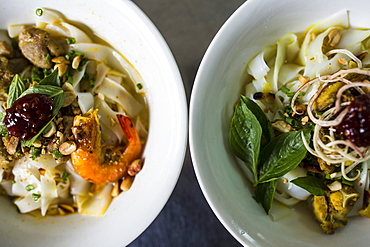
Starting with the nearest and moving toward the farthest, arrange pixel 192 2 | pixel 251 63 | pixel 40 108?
pixel 40 108, pixel 251 63, pixel 192 2

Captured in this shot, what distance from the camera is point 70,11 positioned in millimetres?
1881

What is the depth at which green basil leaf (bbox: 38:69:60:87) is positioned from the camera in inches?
70.2

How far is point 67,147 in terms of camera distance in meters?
1.74

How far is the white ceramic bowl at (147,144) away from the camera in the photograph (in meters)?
1.69

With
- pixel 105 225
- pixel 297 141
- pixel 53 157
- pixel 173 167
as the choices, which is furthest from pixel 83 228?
pixel 297 141

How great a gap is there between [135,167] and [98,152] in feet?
0.69

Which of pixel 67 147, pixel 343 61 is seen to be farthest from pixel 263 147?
pixel 67 147

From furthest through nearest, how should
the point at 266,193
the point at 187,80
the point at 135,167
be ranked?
1. the point at 187,80
2. the point at 135,167
3. the point at 266,193

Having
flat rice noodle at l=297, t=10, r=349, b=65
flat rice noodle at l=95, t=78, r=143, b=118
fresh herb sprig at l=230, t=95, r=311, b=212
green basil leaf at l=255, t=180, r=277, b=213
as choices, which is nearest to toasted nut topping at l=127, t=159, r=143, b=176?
flat rice noodle at l=95, t=78, r=143, b=118

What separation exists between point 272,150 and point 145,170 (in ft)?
2.19

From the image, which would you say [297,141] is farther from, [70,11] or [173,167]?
[70,11]

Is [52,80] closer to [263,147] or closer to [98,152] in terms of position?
[98,152]

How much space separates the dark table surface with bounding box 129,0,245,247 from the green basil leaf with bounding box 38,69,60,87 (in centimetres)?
76

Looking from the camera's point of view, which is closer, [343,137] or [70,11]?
[343,137]
